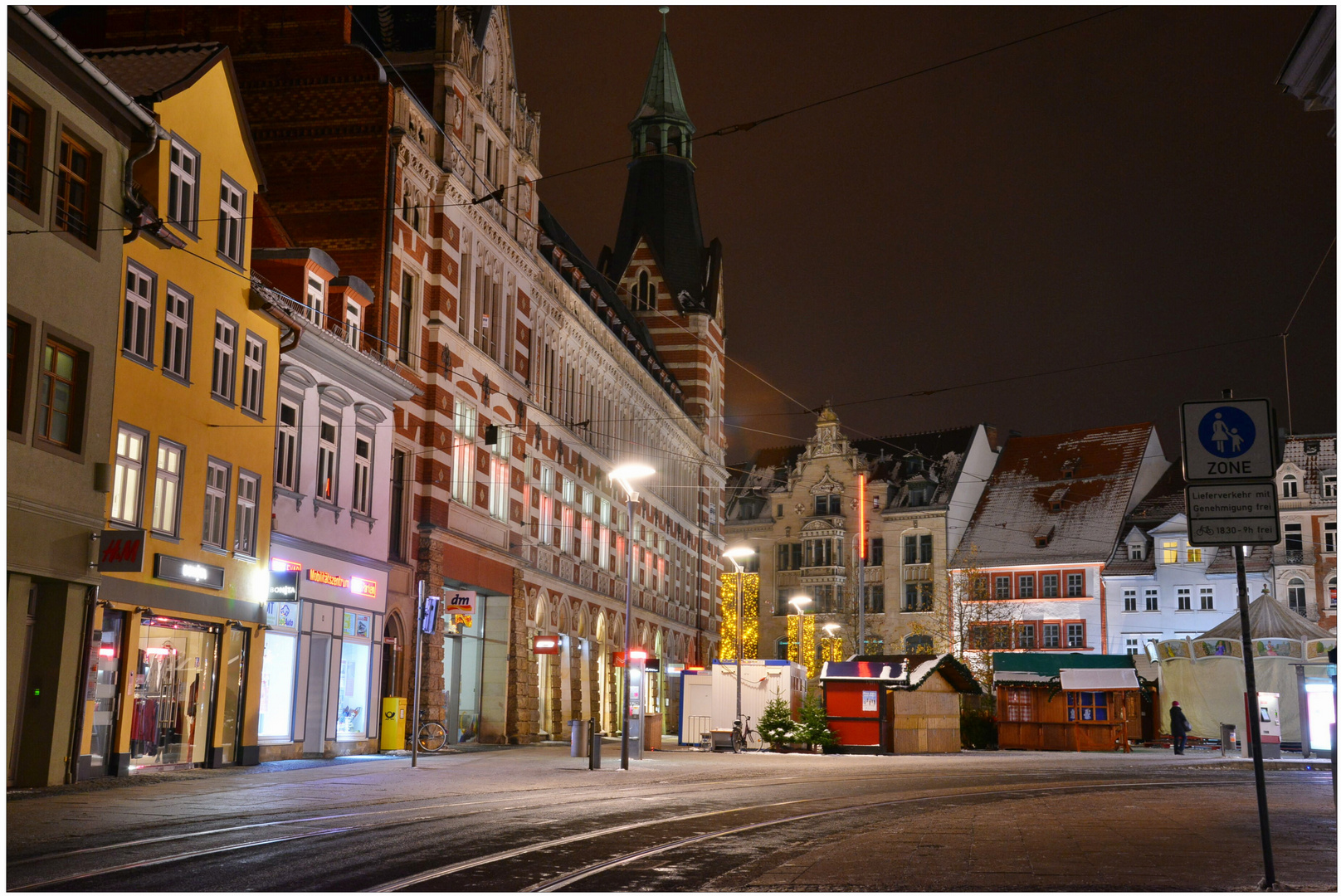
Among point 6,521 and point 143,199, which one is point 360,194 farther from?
point 6,521

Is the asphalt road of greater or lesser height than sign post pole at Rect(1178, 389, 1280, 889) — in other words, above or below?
below

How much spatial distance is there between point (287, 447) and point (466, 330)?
36.7 feet

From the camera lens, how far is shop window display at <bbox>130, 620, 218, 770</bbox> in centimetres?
2375

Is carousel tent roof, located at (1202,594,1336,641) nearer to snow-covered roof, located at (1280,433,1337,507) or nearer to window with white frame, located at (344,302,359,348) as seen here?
snow-covered roof, located at (1280,433,1337,507)

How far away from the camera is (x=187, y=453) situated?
2466 cm

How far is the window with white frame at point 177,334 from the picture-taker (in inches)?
950

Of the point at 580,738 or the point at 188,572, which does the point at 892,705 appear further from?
the point at 188,572

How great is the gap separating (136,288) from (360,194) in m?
12.1

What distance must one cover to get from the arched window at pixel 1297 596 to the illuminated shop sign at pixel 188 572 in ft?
191

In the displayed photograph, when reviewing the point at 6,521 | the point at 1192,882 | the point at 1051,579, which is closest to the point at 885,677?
the point at 6,521

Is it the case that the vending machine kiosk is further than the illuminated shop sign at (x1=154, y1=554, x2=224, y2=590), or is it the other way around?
the vending machine kiosk

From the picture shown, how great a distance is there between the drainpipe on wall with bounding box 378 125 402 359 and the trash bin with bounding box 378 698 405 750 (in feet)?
27.1

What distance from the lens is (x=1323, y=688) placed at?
3641 centimetres

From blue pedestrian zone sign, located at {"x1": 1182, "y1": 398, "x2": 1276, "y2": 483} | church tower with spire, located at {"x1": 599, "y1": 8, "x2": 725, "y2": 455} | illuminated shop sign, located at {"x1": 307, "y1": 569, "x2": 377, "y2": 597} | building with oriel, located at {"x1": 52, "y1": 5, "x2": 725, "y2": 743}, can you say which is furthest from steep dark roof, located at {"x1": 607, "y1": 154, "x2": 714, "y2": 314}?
blue pedestrian zone sign, located at {"x1": 1182, "y1": 398, "x2": 1276, "y2": 483}
